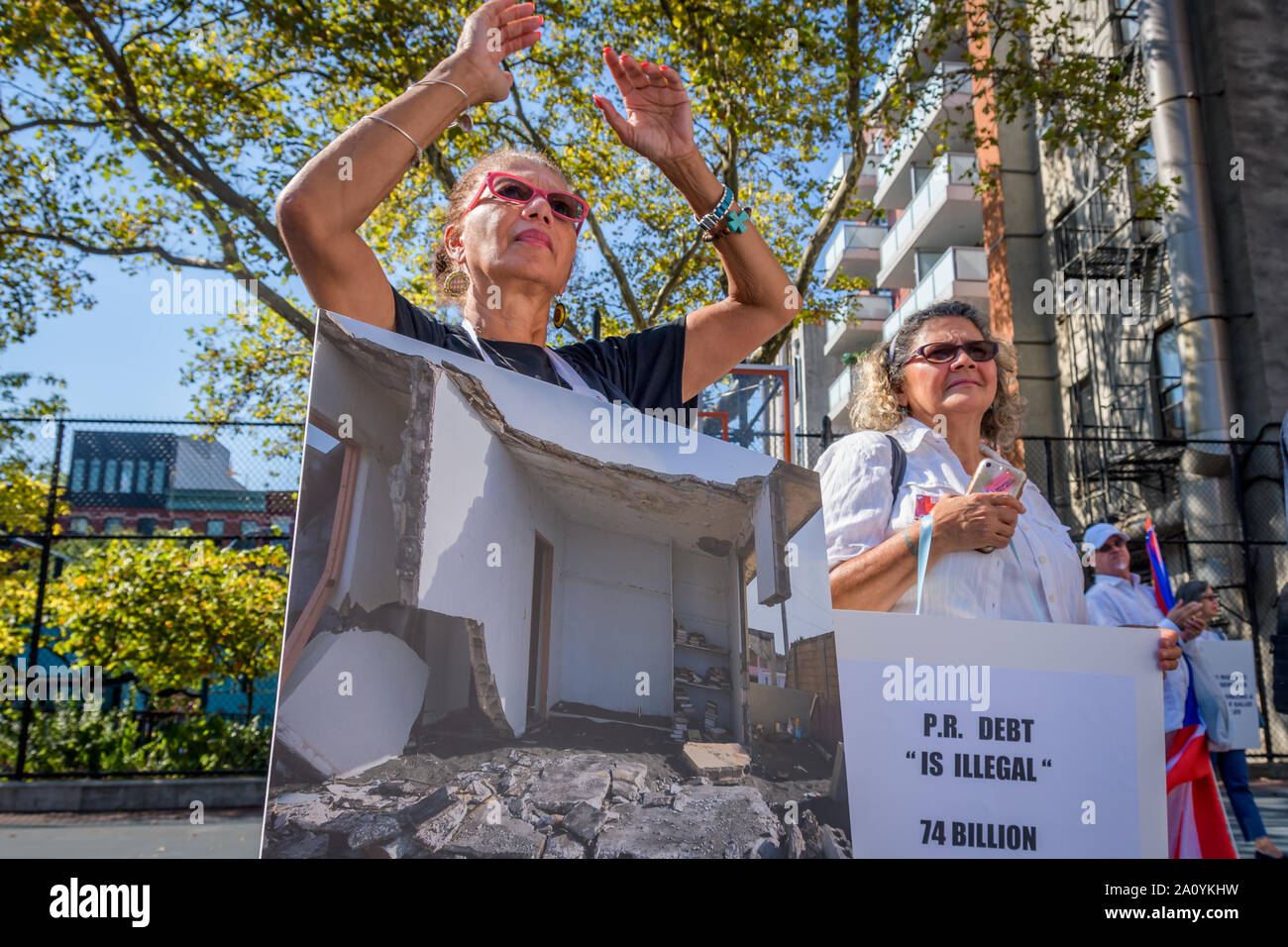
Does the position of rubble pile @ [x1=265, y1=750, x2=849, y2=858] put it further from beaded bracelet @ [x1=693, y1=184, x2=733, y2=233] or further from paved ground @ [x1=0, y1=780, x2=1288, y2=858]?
paved ground @ [x1=0, y1=780, x2=1288, y2=858]

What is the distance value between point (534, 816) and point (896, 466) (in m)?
1.47

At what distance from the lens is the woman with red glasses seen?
1.50 m

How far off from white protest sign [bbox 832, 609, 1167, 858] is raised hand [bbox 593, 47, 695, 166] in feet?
3.69

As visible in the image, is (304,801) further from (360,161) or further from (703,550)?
(360,161)

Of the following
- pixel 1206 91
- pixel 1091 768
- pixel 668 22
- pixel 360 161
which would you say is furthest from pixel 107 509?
pixel 1206 91

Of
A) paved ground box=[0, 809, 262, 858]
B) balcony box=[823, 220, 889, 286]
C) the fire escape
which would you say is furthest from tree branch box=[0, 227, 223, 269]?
balcony box=[823, 220, 889, 286]

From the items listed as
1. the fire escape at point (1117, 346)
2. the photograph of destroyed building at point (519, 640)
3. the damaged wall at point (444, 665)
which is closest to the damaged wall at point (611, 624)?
the photograph of destroyed building at point (519, 640)

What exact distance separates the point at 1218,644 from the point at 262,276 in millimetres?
9958

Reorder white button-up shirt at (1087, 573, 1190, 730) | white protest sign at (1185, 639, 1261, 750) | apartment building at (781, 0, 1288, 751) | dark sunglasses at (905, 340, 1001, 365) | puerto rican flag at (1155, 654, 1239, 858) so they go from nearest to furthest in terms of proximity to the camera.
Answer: dark sunglasses at (905, 340, 1001, 365), puerto rican flag at (1155, 654, 1239, 858), white button-up shirt at (1087, 573, 1190, 730), white protest sign at (1185, 639, 1261, 750), apartment building at (781, 0, 1288, 751)

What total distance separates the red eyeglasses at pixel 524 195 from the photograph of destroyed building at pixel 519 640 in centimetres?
84

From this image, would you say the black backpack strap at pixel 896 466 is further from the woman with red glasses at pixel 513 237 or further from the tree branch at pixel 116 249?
the tree branch at pixel 116 249

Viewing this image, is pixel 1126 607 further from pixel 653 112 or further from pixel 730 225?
pixel 653 112

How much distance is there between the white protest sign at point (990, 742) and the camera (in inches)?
62.5

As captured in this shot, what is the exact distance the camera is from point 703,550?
4.09 ft
